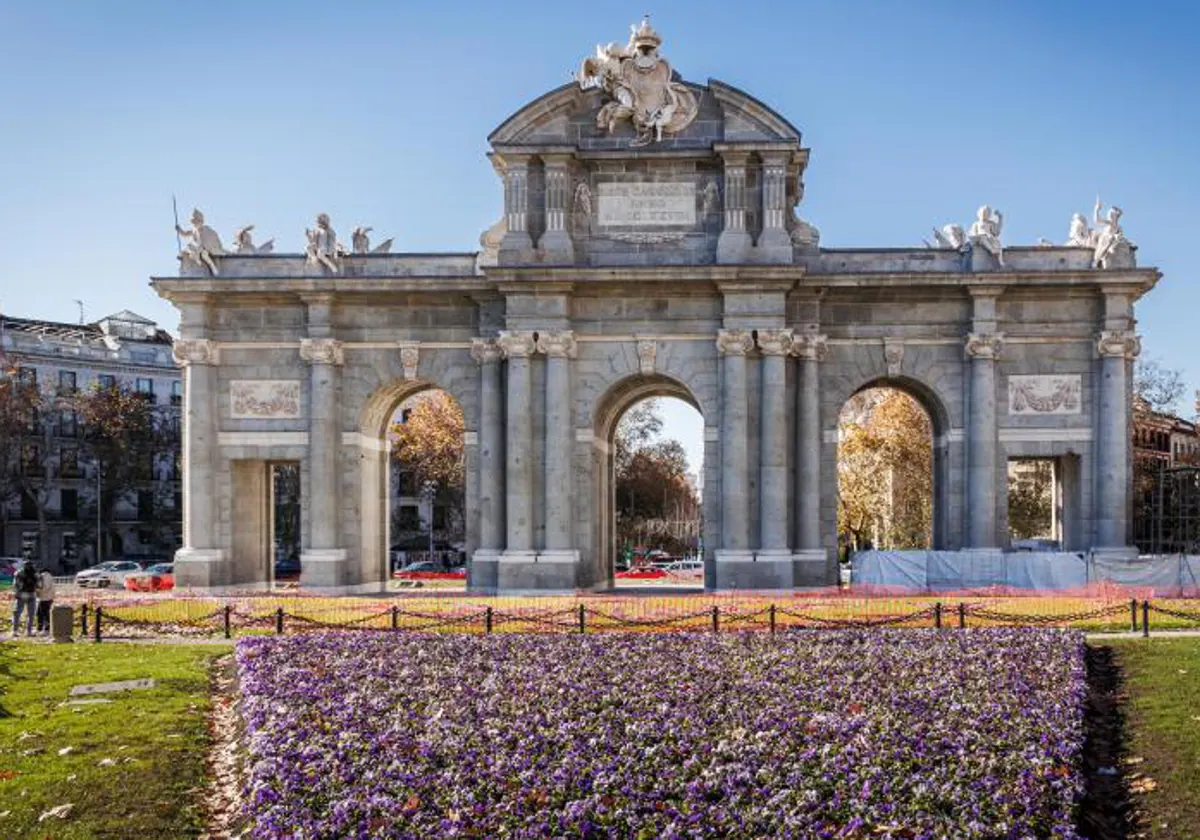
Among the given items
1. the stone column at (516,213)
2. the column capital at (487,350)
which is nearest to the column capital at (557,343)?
the column capital at (487,350)

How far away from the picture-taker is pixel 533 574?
4303 cm

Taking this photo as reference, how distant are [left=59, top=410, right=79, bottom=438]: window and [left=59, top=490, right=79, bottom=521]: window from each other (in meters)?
4.25

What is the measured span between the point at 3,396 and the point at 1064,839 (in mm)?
67436

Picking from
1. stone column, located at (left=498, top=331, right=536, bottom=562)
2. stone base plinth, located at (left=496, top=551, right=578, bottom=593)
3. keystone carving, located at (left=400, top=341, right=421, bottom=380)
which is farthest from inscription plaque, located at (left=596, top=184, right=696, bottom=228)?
stone base plinth, located at (left=496, top=551, right=578, bottom=593)

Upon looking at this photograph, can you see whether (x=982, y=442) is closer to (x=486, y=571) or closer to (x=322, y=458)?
(x=486, y=571)

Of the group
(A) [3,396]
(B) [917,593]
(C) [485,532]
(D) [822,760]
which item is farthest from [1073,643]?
(A) [3,396]

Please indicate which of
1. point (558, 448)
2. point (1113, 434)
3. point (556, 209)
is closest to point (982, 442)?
point (1113, 434)

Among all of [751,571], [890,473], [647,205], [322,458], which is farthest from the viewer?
[890,473]

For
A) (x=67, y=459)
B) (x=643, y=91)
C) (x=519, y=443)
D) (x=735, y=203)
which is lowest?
(x=67, y=459)

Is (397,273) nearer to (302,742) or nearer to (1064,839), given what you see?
(302,742)

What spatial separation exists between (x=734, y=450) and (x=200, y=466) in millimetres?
18896

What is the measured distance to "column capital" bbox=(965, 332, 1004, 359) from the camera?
4444 centimetres

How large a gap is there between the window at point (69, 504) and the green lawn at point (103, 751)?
60179 mm

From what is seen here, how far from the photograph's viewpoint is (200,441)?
45469 mm
